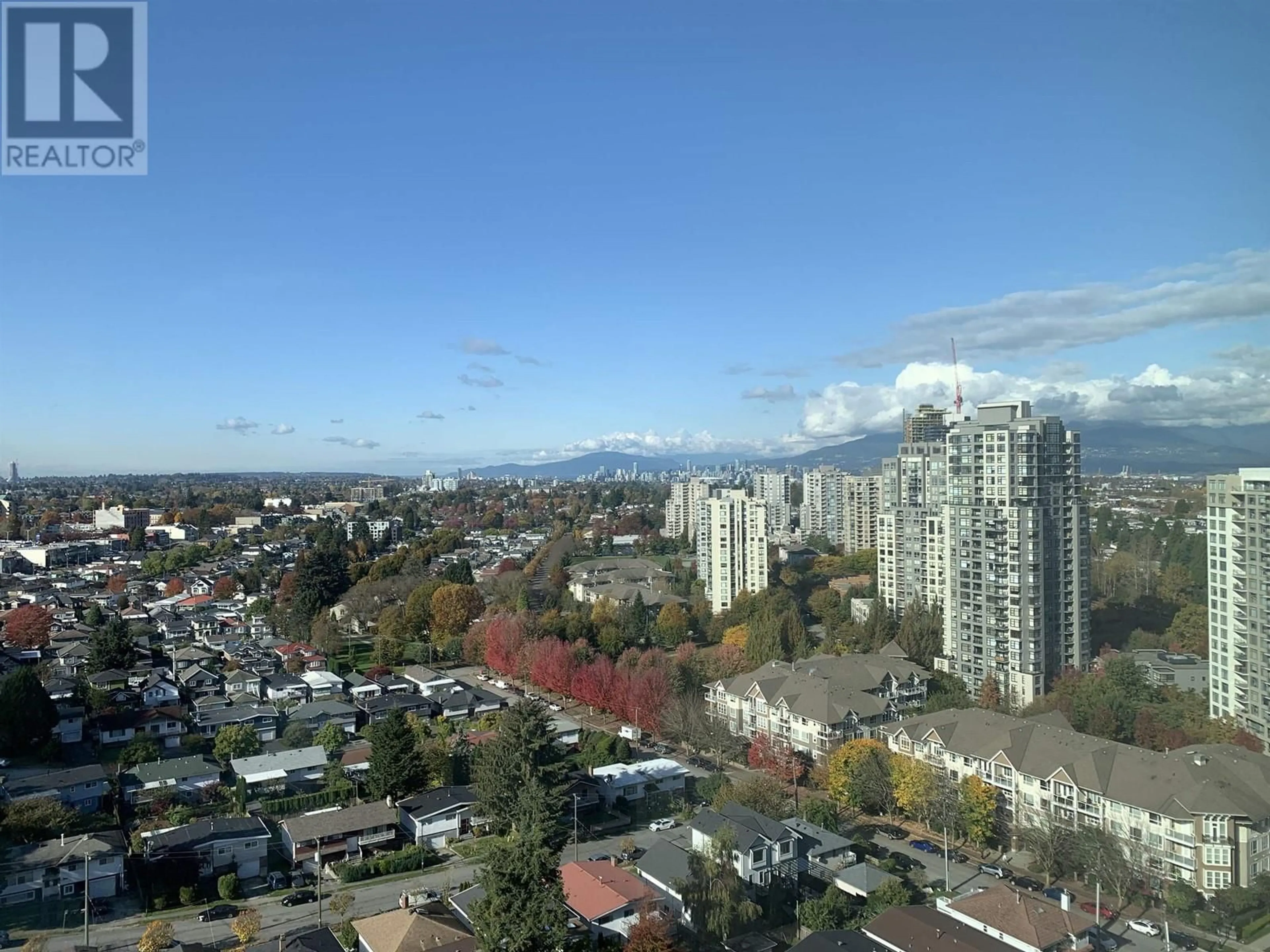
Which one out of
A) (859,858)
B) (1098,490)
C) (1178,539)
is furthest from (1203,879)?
(1178,539)

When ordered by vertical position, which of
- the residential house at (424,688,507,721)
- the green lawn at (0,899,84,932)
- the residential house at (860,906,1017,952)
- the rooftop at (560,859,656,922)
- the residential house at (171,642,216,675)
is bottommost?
the green lawn at (0,899,84,932)

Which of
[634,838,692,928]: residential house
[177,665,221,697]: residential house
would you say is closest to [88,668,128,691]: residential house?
[177,665,221,697]: residential house

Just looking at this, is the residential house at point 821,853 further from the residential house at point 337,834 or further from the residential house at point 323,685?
the residential house at point 323,685

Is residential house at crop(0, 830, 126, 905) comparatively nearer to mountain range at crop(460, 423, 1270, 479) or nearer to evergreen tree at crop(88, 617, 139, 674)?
evergreen tree at crop(88, 617, 139, 674)

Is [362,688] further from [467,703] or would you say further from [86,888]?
[86,888]

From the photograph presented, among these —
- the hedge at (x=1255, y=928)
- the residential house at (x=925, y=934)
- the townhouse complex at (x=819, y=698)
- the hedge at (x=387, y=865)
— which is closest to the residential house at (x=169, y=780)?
the hedge at (x=387, y=865)

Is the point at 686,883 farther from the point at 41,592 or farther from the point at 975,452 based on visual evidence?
the point at 41,592
